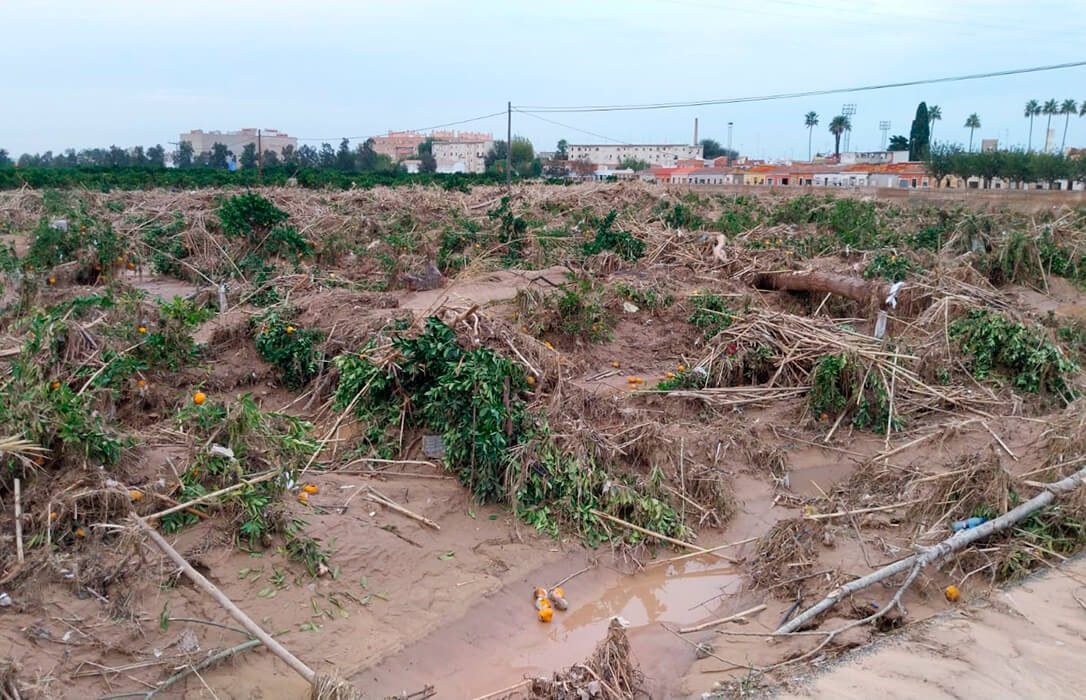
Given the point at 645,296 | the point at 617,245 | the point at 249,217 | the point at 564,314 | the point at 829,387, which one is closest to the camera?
the point at 829,387

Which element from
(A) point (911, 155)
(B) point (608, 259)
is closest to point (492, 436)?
(B) point (608, 259)

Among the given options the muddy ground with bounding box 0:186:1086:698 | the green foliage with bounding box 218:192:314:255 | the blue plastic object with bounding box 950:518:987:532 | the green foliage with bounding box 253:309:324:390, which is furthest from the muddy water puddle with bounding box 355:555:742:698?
the green foliage with bounding box 218:192:314:255

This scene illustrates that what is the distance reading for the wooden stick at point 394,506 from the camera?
17.6ft

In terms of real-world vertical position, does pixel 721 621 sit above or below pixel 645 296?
below

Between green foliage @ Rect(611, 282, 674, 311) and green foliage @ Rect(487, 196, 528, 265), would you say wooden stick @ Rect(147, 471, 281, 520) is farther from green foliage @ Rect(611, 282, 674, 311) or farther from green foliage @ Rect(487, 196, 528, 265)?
green foliage @ Rect(487, 196, 528, 265)

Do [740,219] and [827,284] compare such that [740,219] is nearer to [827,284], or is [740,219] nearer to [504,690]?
[827,284]

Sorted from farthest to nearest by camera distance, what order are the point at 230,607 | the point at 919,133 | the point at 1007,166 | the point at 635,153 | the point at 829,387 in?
the point at 635,153 < the point at 919,133 < the point at 1007,166 < the point at 829,387 < the point at 230,607

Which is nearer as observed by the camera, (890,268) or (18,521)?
(18,521)

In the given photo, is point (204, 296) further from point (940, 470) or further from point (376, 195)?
point (376, 195)

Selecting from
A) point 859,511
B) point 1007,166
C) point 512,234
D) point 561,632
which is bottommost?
point 561,632

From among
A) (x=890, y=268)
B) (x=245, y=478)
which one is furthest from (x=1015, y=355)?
(x=245, y=478)

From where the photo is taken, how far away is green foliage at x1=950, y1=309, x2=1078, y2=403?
316 inches

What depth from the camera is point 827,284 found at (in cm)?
1068

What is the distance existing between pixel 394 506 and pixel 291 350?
2590 millimetres
